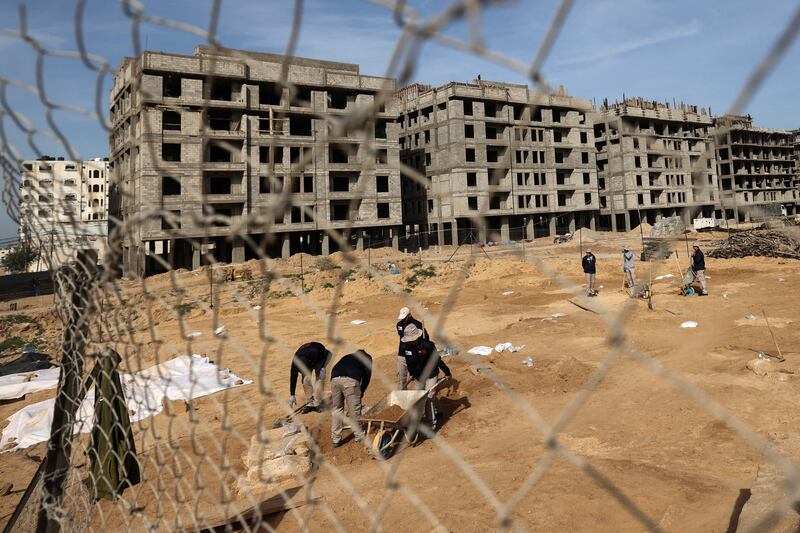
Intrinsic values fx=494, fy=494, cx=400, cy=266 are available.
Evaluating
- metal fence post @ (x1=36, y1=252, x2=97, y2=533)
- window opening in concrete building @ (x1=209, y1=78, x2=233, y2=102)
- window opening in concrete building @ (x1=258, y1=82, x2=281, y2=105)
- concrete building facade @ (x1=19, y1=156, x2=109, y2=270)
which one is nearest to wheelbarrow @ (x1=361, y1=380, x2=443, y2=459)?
metal fence post @ (x1=36, y1=252, x2=97, y2=533)

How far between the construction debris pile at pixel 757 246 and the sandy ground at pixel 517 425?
783cm

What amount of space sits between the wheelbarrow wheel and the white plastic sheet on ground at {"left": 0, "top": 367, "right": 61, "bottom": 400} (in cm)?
776

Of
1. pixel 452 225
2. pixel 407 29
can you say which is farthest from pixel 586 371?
pixel 452 225

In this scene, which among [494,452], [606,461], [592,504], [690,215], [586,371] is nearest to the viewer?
[690,215]

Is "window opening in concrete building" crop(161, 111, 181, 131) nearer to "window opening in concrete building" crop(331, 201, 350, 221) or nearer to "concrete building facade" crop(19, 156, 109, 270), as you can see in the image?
"window opening in concrete building" crop(331, 201, 350, 221)

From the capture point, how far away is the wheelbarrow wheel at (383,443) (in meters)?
5.67

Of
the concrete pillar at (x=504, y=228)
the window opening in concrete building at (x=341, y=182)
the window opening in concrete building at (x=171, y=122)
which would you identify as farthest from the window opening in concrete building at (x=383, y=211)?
the window opening in concrete building at (x=171, y=122)

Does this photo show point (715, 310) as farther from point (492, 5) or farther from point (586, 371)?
point (492, 5)

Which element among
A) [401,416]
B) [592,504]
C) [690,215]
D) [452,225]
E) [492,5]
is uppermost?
[452,225]

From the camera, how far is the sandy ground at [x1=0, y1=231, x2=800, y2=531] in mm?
2371

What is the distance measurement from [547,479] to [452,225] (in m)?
35.4

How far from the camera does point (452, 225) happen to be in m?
39.8

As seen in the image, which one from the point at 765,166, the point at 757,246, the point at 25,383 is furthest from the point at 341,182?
the point at 765,166

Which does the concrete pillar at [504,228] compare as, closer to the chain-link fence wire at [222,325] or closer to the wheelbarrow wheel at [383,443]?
the wheelbarrow wheel at [383,443]
